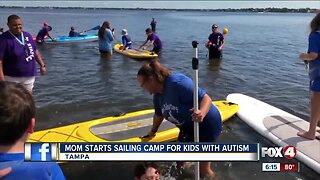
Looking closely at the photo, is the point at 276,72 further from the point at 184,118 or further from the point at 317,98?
the point at 184,118

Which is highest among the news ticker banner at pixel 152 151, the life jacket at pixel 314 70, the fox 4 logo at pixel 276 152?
the life jacket at pixel 314 70

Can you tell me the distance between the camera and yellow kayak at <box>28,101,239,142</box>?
512 centimetres

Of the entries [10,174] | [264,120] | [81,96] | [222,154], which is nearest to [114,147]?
[222,154]

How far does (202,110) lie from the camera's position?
349 cm

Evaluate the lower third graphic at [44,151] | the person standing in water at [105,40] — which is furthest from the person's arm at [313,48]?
the person standing in water at [105,40]

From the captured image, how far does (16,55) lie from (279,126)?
4.76 metres

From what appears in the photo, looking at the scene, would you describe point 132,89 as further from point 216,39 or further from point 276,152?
point 276,152

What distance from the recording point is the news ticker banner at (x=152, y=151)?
2.60 meters

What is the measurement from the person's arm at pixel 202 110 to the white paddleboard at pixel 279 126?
7.36 ft

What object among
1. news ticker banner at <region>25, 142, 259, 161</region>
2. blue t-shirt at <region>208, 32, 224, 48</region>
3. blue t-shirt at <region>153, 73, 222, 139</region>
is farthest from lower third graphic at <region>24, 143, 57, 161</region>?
blue t-shirt at <region>208, 32, 224, 48</region>

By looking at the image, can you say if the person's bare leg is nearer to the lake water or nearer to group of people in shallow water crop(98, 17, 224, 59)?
the lake water

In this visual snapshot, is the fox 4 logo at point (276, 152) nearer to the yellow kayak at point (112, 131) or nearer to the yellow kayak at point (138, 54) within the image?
the yellow kayak at point (112, 131)

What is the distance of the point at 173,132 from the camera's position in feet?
17.9

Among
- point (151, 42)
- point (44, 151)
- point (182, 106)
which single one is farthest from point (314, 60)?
point (151, 42)
